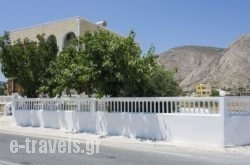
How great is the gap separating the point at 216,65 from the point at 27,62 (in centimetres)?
9580

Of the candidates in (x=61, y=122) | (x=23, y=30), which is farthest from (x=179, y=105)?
(x=23, y=30)

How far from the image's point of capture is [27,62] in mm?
24344

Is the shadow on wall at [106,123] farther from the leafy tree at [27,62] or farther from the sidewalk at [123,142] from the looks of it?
the leafy tree at [27,62]

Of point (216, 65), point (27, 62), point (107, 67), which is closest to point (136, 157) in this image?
point (107, 67)

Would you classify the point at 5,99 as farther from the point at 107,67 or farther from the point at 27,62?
the point at 107,67

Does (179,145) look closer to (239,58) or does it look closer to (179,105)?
(179,105)

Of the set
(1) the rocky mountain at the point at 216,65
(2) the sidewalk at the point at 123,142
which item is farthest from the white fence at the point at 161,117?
(1) the rocky mountain at the point at 216,65

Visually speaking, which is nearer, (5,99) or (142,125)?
(142,125)

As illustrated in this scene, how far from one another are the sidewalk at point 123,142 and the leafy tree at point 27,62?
3.12 metres

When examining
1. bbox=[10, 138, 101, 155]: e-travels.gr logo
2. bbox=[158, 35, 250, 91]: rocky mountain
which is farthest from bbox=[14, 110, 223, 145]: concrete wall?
bbox=[158, 35, 250, 91]: rocky mountain

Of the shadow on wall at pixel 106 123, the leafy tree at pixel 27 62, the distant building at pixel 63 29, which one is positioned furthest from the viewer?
the distant building at pixel 63 29

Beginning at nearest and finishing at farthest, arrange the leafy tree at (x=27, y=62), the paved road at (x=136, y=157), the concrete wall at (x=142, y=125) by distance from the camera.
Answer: the paved road at (x=136, y=157) → the concrete wall at (x=142, y=125) → the leafy tree at (x=27, y=62)

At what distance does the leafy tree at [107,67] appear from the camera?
18.5 m

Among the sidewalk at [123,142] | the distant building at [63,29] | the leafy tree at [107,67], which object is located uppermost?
the distant building at [63,29]
